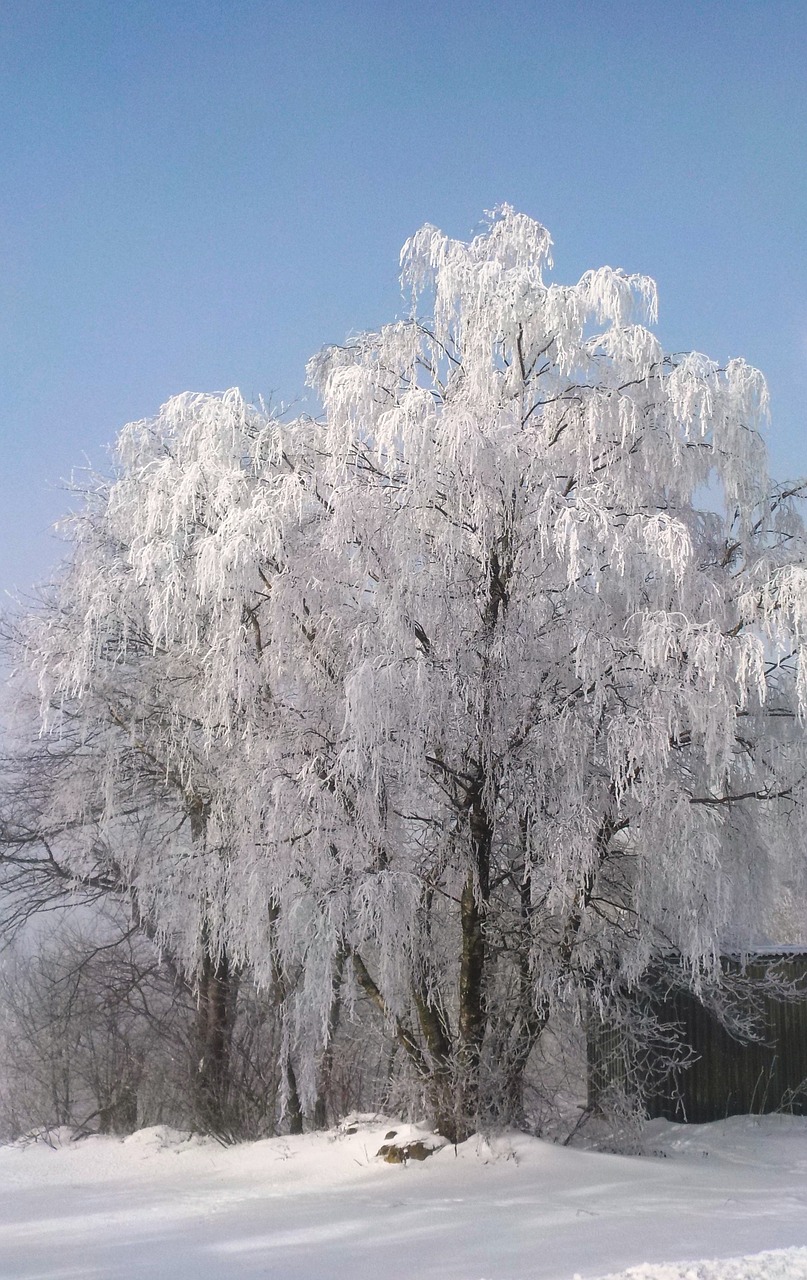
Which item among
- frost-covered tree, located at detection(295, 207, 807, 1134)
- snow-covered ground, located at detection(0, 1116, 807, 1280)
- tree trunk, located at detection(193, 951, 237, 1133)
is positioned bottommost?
snow-covered ground, located at detection(0, 1116, 807, 1280)

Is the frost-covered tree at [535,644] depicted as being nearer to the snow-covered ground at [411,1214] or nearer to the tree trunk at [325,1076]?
the snow-covered ground at [411,1214]

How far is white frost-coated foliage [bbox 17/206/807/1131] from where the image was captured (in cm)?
704

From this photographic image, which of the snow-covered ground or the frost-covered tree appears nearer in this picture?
the snow-covered ground

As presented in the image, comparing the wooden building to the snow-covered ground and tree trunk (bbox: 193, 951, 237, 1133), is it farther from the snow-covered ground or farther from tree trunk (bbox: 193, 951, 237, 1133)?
tree trunk (bbox: 193, 951, 237, 1133)

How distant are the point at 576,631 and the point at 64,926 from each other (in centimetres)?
860

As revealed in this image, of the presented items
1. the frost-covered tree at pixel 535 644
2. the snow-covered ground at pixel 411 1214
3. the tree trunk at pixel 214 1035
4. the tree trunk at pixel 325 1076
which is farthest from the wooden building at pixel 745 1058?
the tree trunk at pixel 214 1035

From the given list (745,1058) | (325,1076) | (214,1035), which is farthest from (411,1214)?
(745,1058)

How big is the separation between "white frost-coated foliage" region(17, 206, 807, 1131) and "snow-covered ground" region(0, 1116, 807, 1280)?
111cm

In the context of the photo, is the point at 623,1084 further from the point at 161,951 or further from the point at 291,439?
the point at 291,439

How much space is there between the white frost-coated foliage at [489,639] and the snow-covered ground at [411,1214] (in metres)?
1.11

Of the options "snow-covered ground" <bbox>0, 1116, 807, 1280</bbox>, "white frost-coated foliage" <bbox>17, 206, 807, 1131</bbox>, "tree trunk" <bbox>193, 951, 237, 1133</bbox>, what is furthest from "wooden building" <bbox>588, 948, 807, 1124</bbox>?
"tree trunk" <bbox>193, 951, 237, 1133</bbox>

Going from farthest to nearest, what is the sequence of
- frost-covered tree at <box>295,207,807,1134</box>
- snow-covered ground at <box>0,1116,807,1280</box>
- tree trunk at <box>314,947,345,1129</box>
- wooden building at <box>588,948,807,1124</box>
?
1. wooden building at <box>588,948,807,1124</box>
2. tree trunk at <box>314,947,345,1129</box>
3. frost-covered tree at <box>295,207,807,1134</box>
4. snow-covered ground at <box>0,1116,807,1280</box>

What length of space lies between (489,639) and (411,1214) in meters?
3.44

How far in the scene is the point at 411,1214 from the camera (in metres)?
6.10
